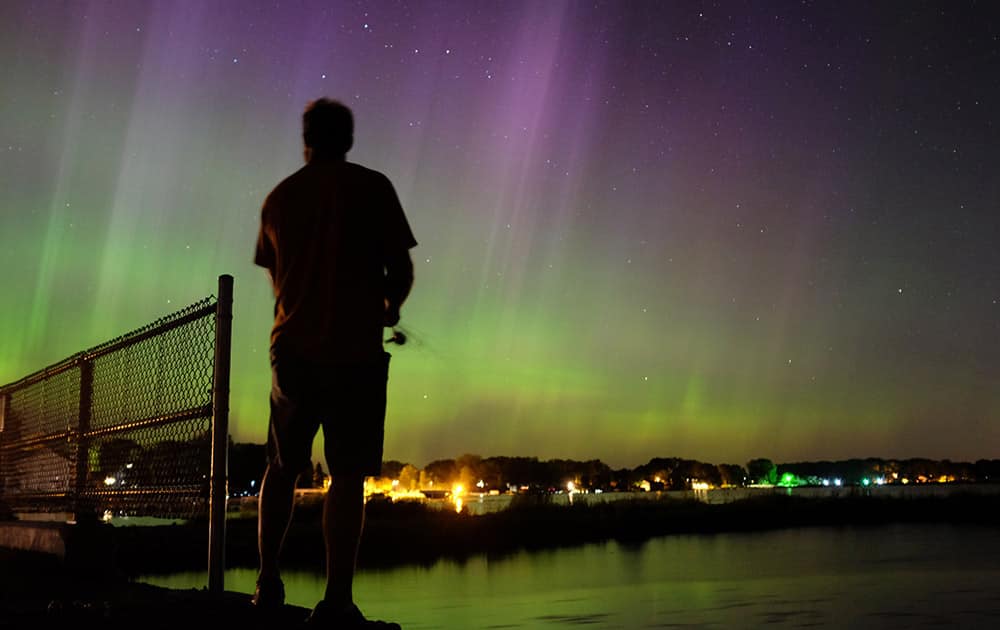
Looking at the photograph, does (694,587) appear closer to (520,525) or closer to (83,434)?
(520,525)

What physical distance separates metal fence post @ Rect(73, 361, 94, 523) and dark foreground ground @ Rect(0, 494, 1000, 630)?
25.3 inches

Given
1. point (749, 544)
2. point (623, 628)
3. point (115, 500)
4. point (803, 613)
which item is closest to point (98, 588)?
point (115, 500)

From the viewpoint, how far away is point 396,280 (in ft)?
13.3

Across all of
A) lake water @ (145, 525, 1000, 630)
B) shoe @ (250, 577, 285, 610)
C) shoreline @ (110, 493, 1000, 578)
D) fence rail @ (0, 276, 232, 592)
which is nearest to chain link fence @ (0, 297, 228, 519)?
fence rail @ (0, 276, 232, 592)

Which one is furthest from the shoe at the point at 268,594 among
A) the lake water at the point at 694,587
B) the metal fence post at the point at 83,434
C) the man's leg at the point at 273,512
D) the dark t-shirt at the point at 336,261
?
the lake water at the point at 694,587

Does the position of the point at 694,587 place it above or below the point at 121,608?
below

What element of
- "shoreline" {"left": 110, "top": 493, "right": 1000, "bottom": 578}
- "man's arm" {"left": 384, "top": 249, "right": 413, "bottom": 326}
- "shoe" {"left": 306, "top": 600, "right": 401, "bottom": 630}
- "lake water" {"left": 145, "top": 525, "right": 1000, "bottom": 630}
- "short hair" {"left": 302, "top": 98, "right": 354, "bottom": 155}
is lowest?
"lake water" {"left": 145, "top": 525, "right": 1000, "bottom": 630}

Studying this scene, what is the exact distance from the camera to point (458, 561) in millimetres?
42625

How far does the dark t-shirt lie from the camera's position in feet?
12.8

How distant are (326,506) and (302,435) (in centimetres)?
33

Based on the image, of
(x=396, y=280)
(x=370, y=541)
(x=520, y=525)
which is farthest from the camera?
(x=520, y=525)

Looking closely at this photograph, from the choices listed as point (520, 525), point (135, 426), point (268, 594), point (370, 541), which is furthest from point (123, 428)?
point (520, 525)

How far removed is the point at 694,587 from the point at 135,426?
27507 mm

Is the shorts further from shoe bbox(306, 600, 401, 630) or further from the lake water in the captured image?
the lake water
